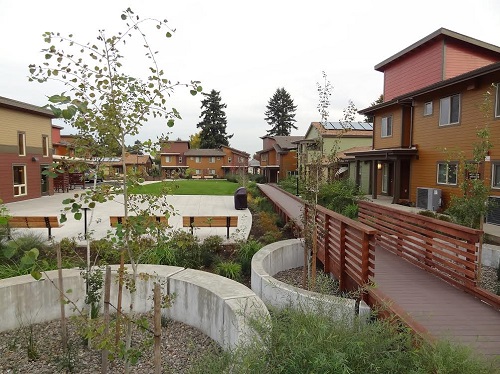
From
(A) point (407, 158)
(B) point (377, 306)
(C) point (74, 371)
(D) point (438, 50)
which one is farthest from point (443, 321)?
(D) point (438, 50)

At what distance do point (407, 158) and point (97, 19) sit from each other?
18.4 metres

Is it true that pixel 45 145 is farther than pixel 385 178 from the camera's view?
Yes

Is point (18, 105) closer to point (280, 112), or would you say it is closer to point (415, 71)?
point (415, 71)

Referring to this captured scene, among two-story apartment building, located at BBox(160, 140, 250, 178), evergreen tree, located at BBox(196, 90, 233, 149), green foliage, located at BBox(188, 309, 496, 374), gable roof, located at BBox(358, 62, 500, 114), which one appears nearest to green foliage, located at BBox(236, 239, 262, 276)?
green foliage, located at BBox(188, 309, 496, 374)

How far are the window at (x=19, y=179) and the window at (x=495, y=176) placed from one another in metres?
26.4

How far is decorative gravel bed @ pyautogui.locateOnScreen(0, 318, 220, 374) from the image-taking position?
422 centimetres

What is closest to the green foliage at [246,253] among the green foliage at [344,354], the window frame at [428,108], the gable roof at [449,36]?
the green foliage at [344,354]

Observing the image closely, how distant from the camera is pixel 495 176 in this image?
12812 millimetres

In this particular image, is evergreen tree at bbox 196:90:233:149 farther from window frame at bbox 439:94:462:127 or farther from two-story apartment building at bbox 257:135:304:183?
window frame at bbox 439:94:462:127

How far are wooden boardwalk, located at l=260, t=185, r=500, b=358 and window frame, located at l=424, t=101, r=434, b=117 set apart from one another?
13494 millimetres

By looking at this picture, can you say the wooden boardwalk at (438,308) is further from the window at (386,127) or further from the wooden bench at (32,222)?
the window at (386,127)

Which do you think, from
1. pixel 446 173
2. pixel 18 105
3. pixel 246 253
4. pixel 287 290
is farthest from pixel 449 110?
pixel 18 105

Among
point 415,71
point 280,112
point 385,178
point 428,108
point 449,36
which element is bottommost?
point 385,178

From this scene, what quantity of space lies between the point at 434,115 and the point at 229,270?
1439 centimetres
